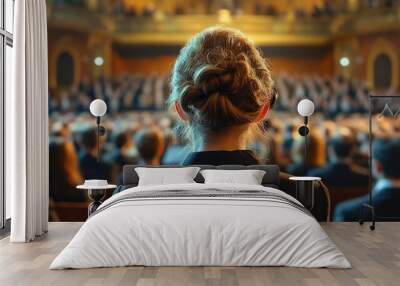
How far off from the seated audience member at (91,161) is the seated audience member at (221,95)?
3.14 feet

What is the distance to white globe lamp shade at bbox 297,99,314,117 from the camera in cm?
708

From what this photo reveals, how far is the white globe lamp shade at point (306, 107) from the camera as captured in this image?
7.08 meters

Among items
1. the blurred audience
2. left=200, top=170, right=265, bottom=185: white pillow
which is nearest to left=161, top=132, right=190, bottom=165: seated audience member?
the blurred audience

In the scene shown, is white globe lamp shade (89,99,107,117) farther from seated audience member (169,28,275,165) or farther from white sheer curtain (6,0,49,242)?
seated audience member (169,28,275,165)

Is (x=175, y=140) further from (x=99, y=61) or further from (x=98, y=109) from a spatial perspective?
(x=99, y=61)

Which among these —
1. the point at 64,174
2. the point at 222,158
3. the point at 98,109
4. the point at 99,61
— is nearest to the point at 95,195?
the point at 64,174

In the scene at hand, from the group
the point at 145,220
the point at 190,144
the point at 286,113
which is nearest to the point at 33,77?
the point at 190,144

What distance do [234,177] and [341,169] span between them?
57.2 inches

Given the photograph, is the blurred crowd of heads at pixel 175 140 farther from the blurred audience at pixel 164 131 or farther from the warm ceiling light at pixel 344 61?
the warm ceiling light at pixel 344 61

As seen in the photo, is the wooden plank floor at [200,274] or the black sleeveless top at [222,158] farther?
the black sleeveless top at [222,158]

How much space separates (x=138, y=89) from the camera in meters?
7.39

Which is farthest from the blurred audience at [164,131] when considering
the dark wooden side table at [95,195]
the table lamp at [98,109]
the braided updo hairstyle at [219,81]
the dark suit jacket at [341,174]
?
the dark wooden side table at [95,195]

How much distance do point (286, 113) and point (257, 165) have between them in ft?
2.38

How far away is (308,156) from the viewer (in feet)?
23.8
